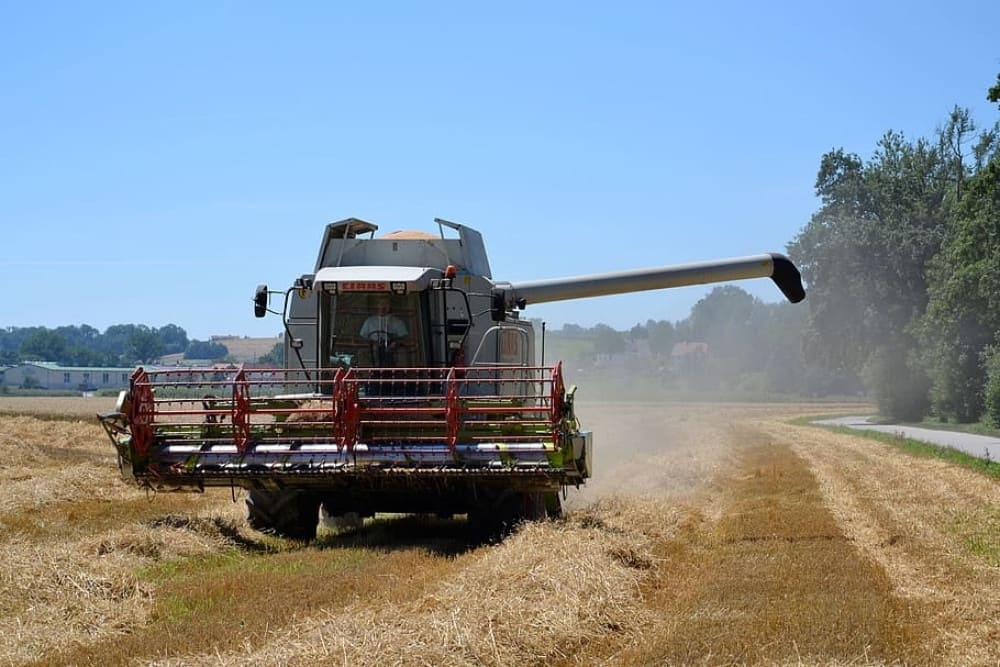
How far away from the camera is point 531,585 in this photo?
8.65 m

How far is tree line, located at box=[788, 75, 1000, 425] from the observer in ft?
165

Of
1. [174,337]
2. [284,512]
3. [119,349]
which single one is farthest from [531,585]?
[119,349]

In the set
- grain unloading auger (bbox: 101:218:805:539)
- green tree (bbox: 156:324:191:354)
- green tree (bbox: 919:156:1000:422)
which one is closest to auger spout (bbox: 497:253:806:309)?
grain unloading auger (bbox: 101:218:805:539)

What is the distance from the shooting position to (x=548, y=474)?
11195 mm

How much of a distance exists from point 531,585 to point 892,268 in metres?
48.9

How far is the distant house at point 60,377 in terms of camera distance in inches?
4638

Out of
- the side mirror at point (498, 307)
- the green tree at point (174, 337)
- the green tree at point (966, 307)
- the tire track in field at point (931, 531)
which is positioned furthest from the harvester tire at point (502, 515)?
the green tree at point (174, 337)

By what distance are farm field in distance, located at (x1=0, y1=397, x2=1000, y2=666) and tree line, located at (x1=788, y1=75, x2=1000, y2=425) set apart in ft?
114

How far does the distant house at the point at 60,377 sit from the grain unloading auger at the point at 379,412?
345 feet

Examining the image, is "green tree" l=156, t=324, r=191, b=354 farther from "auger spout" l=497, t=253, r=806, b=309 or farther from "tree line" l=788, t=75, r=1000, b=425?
"auger spout" l=497, t=253, r=806, b=309

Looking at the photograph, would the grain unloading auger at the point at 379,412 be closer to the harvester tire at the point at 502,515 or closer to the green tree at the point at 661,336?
the harvester tire at the point at 502,515

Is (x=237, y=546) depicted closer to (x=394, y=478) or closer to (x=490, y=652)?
(x=394, y=478)

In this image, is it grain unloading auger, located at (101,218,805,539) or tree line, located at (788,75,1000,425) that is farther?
tree line, located at (788,75,1000,425)

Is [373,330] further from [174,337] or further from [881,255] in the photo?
Result: [174,337]
